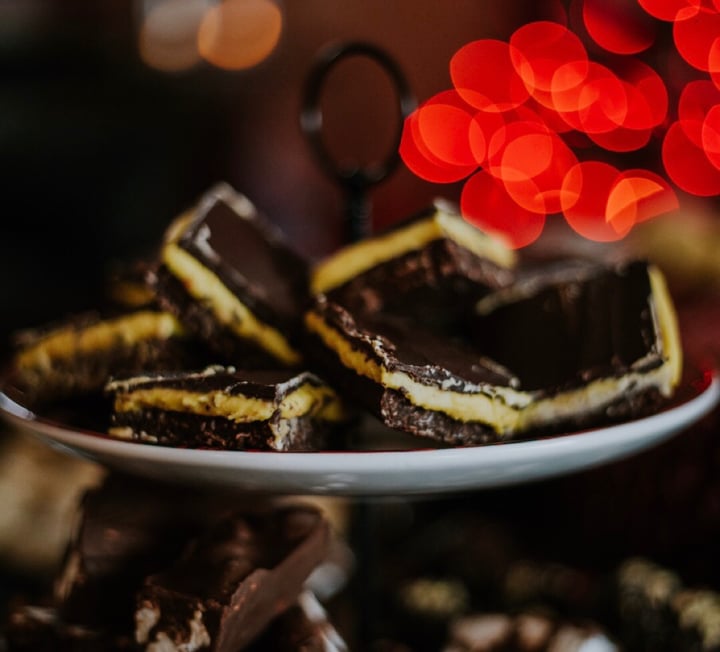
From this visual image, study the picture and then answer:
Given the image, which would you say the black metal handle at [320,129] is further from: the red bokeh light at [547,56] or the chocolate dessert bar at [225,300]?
the red bokeh light at [547,56]

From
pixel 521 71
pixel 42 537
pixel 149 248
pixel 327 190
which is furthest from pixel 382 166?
pixel 327 190

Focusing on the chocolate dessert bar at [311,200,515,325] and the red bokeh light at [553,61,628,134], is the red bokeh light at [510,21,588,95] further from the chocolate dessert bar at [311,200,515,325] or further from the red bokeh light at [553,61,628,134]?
the chocolate dessert bar at [311,200,515,325]

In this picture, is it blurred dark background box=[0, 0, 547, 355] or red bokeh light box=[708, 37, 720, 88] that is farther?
blurred dark background box=[0, 0, 547, 355]

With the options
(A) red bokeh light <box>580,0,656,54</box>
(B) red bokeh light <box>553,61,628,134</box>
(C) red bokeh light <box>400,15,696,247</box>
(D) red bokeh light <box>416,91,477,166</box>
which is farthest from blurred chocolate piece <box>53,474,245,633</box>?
(D) red bokeh light <box>416,91,477,166</box>

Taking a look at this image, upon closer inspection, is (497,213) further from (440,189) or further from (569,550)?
(569,550)

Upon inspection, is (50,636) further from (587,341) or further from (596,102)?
(596,102)

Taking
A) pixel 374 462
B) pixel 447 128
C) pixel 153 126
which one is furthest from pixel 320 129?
pixel 447 128

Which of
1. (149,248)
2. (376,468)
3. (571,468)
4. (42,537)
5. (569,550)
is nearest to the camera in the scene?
(376,468)
